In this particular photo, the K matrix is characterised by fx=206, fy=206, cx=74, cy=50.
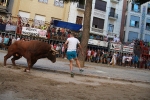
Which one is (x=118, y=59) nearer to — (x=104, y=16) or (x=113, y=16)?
(x=104, y=16)

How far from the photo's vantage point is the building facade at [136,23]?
139 feet

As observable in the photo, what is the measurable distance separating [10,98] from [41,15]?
97.7ft

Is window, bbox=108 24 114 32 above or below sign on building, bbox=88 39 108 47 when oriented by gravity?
above

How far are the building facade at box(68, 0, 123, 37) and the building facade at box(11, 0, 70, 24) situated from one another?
321cm

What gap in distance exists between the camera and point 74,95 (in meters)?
4.98

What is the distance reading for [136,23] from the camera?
4338 cm

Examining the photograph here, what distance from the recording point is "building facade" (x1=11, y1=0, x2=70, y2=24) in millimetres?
31664

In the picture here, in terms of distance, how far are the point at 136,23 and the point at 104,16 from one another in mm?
8437

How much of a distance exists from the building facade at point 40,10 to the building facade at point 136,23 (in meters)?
14.8

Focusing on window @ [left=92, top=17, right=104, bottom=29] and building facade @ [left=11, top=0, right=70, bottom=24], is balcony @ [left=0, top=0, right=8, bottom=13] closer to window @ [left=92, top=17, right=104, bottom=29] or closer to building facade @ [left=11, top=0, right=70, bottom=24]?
building facade @ [left=11, top=0, right=70, bottom=24]

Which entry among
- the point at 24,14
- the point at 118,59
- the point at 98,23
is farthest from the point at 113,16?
the point at 24,14

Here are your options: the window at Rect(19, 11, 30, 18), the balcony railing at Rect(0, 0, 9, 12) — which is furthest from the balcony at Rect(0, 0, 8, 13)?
the window at Rect(19, 11, 30, 18)

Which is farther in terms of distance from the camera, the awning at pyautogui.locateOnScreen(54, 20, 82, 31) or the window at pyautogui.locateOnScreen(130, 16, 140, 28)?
the window at pyautogui.locateOnScreen(130, 16, 140, 28)

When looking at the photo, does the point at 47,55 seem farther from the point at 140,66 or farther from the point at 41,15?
the point at 41,15
